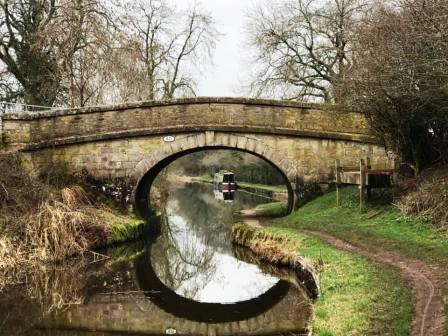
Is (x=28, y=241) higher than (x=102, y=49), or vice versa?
(x=102, y=49)

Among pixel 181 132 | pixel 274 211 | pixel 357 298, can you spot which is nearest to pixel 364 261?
pixel 357 298

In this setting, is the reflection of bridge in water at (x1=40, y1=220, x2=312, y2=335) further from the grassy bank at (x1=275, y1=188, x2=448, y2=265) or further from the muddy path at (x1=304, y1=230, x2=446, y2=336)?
Answer: the grassy bank at (x1=275, y1=188, x2=448, y2=265)

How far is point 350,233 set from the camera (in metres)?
9.21

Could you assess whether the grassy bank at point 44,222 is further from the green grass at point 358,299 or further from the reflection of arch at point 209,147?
the green grass at point 358,299

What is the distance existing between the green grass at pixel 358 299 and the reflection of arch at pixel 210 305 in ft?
2.71

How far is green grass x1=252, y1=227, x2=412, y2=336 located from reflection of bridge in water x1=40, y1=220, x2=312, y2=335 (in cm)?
46

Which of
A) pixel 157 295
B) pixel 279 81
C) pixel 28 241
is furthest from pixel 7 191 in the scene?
pixel 279 81

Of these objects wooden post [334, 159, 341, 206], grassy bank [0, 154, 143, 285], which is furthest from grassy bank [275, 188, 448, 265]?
grassy bank [0, 154, 143, 285]

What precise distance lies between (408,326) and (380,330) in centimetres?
25

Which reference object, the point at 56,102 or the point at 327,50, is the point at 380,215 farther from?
the point at 56,102

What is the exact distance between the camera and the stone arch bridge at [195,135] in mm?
12680

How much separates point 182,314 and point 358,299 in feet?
8.15

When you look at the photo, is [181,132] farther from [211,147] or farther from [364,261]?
[364,261]

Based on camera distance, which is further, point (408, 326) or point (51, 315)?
point (51, 315)
